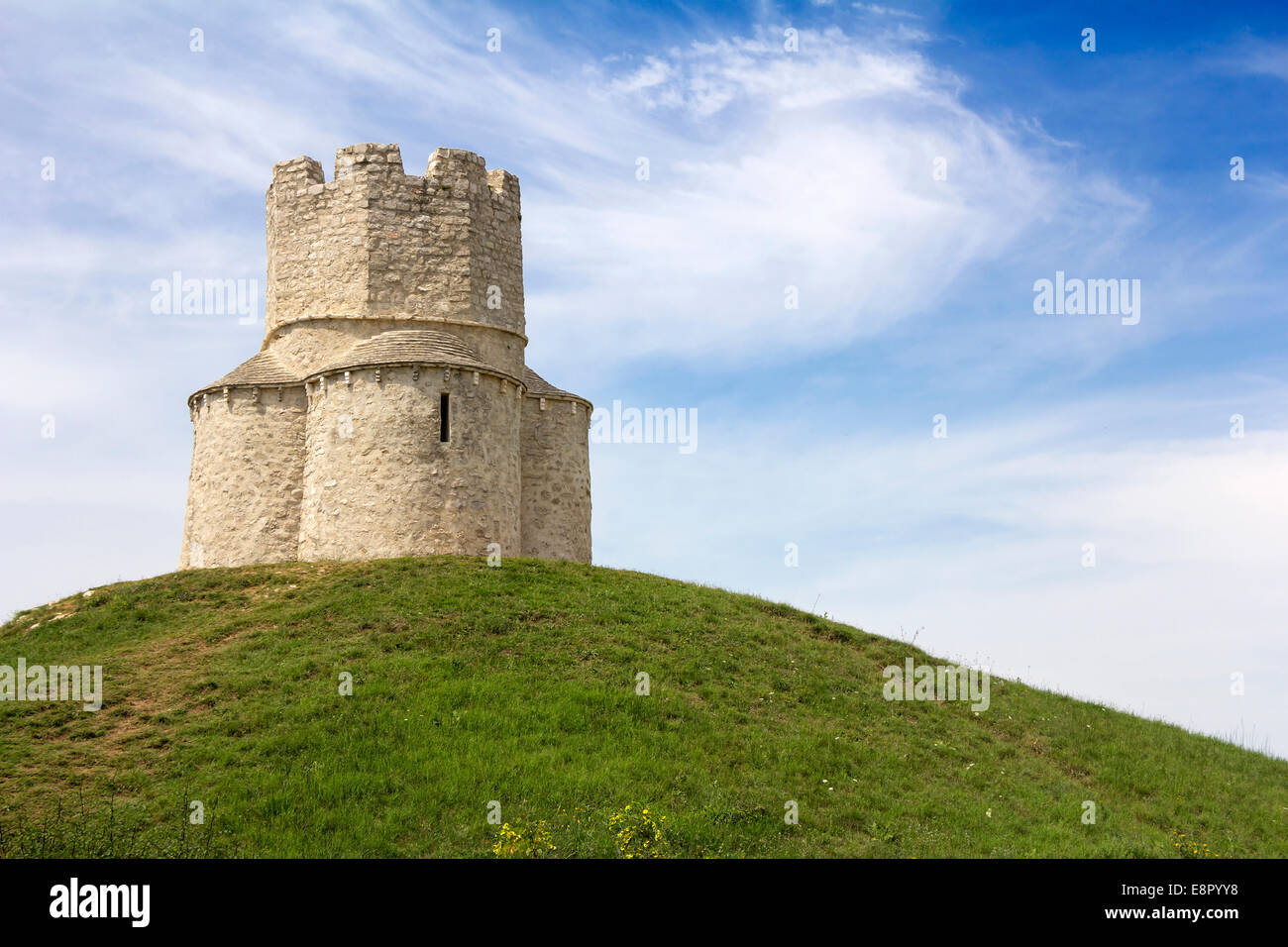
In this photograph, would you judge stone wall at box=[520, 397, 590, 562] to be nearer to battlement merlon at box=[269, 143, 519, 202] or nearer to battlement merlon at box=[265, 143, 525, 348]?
battlement merlon at box=[265, 143, 525, 348]

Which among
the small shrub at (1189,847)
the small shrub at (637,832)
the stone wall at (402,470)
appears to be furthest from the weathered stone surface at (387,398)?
the small shrub at (1189,847)

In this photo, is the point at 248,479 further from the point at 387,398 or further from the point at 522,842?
the point at 522,842

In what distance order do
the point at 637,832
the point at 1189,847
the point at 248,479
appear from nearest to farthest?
the point at 637,832, the point at 1189,847, the point at 248,479

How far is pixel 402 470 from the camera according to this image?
98.7 ft

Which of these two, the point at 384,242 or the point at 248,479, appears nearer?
the point at 248,479

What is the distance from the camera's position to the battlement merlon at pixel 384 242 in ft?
111

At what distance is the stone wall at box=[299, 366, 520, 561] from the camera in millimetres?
30000

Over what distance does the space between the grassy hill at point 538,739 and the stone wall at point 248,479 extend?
9.72 ft

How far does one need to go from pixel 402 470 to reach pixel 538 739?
11739mm

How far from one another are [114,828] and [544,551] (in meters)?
18.5

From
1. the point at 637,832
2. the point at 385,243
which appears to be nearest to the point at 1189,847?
the point at 637,832

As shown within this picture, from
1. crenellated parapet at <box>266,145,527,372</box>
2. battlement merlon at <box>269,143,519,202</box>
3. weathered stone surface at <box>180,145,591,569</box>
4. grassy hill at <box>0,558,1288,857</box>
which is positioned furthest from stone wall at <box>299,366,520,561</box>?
battlement merlon at <box>269,143,519,202</box>
